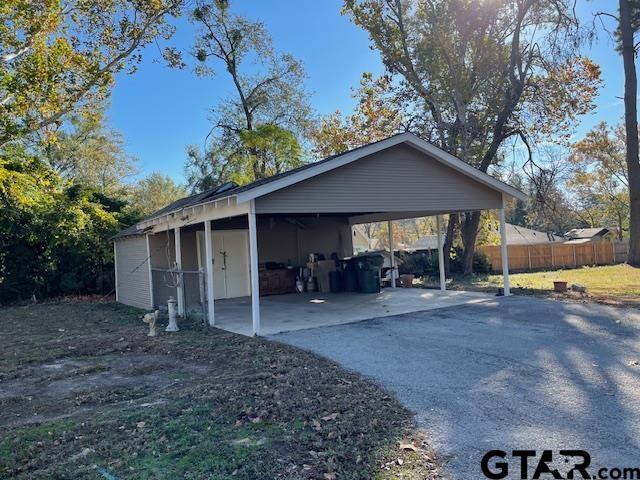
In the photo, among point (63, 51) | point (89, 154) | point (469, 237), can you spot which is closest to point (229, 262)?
point (63, 51)

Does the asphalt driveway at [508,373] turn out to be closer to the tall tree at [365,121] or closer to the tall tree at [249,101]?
the tall tree at [365,121]

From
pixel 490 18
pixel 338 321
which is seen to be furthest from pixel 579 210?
pixel 338 321

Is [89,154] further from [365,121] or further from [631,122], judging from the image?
[631,122]

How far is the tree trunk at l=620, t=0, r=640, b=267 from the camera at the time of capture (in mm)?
15578

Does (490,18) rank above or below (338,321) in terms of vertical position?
above

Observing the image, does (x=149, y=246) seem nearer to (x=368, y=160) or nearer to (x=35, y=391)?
(x=368, y=160)

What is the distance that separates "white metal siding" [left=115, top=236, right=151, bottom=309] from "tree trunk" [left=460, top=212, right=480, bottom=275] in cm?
1248

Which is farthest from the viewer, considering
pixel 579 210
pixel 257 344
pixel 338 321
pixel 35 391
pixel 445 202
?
pixel 579 210

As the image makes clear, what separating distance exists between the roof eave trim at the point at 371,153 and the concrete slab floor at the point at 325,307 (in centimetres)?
249

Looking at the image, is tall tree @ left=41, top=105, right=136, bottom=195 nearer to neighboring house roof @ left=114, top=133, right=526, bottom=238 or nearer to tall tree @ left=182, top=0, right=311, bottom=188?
tall tree @ left=182, top=0, right=311, bottom=188

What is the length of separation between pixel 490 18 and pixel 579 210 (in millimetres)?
36164

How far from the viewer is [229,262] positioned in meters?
14.0

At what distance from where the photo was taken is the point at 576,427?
3512mm

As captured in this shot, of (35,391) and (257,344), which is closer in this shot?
(35,391)
